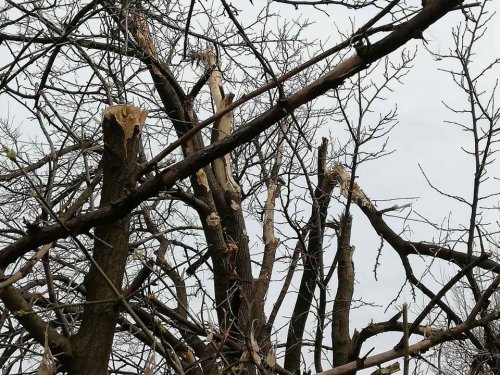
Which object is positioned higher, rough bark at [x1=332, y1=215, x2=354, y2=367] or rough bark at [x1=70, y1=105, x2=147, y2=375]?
rough bark at [x1=332, y1=215, x2=354, y2=367]

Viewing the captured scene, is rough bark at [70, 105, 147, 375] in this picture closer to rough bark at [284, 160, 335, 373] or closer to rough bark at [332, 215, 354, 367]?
rough bark at [284, 160, 335, 373]

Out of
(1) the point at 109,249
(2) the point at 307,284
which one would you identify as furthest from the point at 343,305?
(1) the point at 109,249

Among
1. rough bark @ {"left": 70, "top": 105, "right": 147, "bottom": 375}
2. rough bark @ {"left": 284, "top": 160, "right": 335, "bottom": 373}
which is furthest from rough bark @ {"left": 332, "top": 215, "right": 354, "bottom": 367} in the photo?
rough bark @ {"left": 70, "top": 105, "right": 147, "bottom": 375}

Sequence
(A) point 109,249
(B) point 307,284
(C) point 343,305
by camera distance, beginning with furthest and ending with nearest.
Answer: (B) point 307,284 → (C) point 343,305 → (A) point 109,249

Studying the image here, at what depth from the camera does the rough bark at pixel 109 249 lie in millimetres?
3312

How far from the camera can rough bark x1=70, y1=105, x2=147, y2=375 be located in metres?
3.31

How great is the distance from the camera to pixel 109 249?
3451 mm

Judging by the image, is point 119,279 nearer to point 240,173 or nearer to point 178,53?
point 178,53

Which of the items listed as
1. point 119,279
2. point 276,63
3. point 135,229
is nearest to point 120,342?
point 135,229

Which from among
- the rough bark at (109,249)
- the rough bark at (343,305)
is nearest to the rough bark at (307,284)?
the rough bark at (343,305)

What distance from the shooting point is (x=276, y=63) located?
7727 millimetres

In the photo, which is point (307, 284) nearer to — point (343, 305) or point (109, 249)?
point (343, 305)

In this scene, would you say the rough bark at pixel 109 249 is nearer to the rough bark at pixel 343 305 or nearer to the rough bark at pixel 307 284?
the rough bark at pixel 307 284

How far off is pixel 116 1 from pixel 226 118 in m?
2.75
